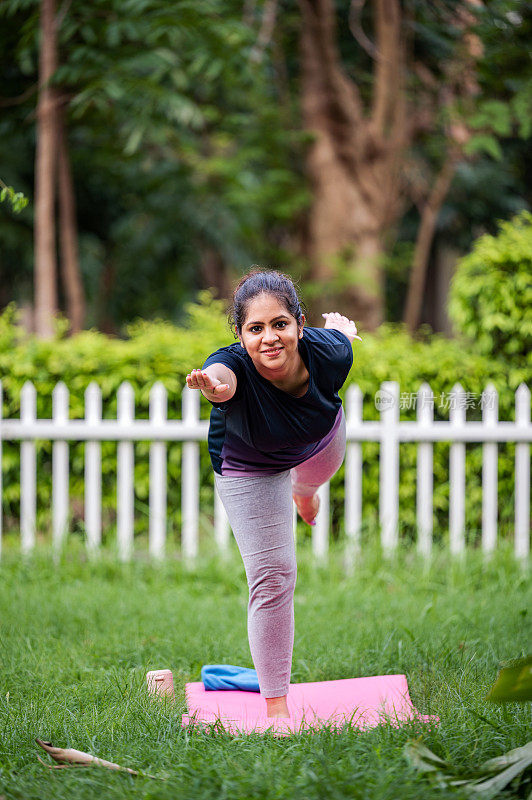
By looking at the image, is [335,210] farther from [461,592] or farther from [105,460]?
[461,592]

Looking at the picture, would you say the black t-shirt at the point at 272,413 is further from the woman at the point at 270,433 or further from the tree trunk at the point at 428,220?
the tree trunk at the point at 428,220

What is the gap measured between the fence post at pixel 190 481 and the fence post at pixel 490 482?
1952mm

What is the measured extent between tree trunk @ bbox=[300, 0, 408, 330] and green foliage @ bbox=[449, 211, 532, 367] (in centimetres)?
295

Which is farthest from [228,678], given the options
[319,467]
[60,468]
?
[60,468]

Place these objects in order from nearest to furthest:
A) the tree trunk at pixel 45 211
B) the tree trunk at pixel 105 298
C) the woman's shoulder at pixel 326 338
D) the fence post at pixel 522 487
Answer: the woman's shoulder at pixel 326 338 < the fence post at pixel 522 487 < the tree trunk at pixel 45 211 < the tree trunk at pixel 105 298

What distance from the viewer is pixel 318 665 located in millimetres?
3195

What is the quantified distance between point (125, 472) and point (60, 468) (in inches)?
17.9

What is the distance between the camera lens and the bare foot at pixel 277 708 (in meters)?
2.60

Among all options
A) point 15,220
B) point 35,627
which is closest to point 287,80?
point 15,220

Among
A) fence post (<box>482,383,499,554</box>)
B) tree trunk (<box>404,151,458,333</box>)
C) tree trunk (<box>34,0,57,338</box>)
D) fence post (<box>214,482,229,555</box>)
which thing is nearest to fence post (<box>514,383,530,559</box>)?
fence post (<box>482,383,499,554</box>)

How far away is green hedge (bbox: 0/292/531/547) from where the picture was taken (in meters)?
5.29

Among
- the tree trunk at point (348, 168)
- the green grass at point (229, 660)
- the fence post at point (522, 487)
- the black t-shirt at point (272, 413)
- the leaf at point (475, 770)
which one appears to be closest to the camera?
the leaf at point (475, 770)

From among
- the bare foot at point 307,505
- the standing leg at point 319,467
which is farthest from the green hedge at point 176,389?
the standing leg at point 319,467

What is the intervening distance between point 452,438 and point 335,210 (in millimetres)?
4500
